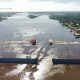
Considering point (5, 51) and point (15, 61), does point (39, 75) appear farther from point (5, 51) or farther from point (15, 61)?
point (5, 51)

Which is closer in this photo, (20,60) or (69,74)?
(69,74)

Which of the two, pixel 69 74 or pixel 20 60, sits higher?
pixel 20 60

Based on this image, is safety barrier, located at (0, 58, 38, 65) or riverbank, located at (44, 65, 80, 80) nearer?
riverbank, located at (44, 65, 80, 80)

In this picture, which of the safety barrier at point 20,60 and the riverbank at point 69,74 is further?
the safety barrier at point 20,60

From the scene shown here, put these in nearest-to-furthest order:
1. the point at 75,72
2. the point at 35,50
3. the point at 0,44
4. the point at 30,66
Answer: the point at 75,72 → the point at 30,66 → the point at 35,50 → the point at 0,44

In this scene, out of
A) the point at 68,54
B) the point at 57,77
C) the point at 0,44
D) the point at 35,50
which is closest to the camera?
the point at 57,77

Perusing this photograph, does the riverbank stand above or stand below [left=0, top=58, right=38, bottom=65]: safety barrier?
below

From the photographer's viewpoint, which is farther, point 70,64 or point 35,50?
point 35,50

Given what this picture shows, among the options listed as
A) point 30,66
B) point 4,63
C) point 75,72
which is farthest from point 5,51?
point 75,72

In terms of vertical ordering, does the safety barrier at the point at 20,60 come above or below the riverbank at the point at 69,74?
above

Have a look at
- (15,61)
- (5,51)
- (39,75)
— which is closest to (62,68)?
(39,75)
